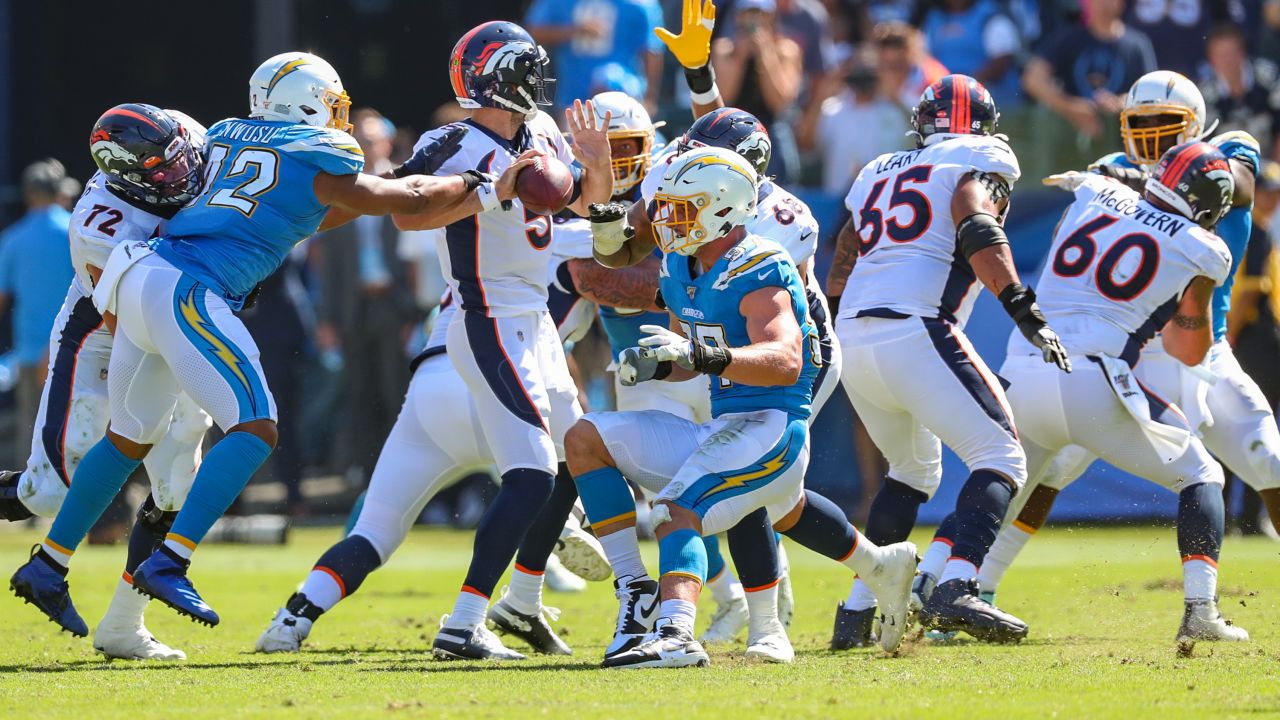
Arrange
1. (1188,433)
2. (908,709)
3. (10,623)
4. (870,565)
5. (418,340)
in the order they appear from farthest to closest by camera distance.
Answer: (418,340), (10,623), (1188,433), (870,565), (908,709)

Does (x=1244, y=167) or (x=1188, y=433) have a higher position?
(x=1244, y=167)

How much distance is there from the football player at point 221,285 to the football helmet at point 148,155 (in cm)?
18

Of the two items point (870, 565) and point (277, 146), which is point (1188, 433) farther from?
point (277, 146)

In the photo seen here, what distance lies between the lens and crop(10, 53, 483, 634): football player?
20.8 feet

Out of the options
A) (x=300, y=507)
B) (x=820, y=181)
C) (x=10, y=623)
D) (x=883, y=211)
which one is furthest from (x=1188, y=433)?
(x=300, y=507)

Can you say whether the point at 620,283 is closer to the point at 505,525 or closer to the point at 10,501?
the point at 505,525

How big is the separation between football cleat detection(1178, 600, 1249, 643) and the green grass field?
103 mm

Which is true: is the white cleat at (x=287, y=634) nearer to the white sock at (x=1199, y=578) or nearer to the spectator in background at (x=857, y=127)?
the white sock at (x=1199, y=578)

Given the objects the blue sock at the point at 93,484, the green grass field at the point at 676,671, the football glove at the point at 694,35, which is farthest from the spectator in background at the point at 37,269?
the football glove at the point at 694,35

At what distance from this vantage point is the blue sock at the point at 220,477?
626 cm

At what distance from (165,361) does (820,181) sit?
721 cm

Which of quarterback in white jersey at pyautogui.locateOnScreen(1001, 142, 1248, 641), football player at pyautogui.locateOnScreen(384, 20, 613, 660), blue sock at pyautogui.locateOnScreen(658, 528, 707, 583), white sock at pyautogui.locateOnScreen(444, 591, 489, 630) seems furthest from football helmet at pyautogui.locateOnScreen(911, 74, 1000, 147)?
white sock at pyautogui.locateOnScreen(444, 591, 489, 630)

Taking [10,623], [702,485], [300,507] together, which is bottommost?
[300,507]

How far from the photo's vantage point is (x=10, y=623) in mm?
8023
